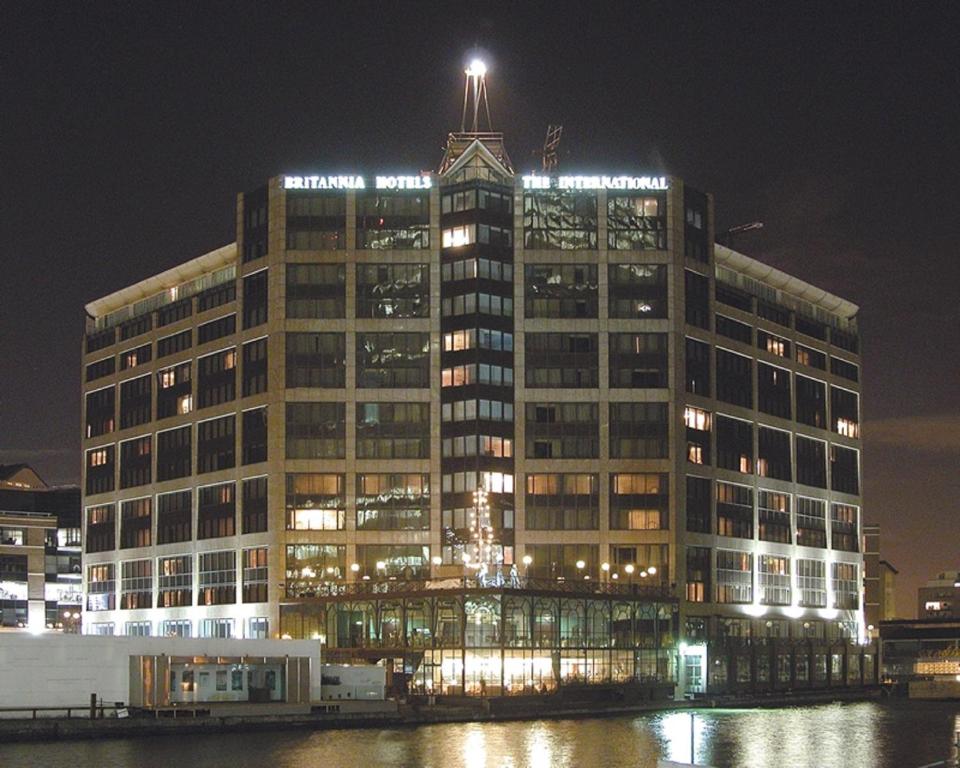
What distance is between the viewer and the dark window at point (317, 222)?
18925 centimetres

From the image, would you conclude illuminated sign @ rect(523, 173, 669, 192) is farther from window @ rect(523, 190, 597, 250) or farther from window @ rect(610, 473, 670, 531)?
window @ rect(610, 473, 670, 531)

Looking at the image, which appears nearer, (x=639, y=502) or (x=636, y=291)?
(x=639, y=502)

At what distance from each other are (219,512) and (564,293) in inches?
1814

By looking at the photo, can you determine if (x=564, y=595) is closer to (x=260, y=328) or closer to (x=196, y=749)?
(x=260, y=328)

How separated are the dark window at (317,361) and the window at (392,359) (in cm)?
221

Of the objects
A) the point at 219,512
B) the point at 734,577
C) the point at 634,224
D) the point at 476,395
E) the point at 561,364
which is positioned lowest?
the point at 734,577

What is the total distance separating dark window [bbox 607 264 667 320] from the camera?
621 feet

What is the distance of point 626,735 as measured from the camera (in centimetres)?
12256

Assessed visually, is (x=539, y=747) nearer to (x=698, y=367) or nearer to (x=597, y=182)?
(x=698, y=367)

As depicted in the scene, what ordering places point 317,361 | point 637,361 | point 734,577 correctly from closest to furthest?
point 317,361, point 637,361, point 734,577

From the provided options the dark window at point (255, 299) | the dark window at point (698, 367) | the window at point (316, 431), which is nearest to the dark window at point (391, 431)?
the window at point (316, 431)

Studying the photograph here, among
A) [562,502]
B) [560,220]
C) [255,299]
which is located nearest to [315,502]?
[255,299]

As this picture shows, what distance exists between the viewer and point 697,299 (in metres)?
194

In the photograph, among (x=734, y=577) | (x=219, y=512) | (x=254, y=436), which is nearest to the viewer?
(x=254, y=436)
